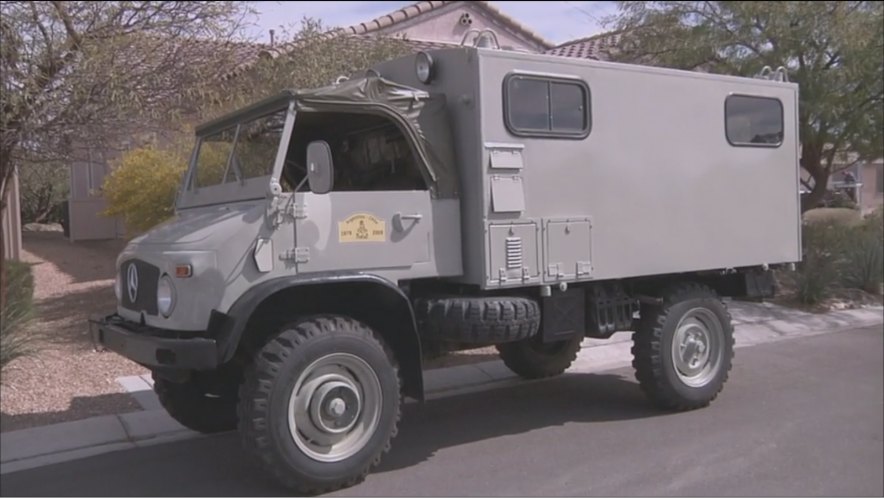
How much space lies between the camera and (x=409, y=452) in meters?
6.23

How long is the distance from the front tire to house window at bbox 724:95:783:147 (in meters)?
3.83

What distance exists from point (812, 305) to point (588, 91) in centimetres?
778

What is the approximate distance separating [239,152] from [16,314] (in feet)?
14.6

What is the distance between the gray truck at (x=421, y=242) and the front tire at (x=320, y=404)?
0.01 m

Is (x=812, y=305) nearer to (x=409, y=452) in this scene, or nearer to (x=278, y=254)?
(x=409, y=452)

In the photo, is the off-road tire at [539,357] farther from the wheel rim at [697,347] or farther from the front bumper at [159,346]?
the front bumper at [159,346]

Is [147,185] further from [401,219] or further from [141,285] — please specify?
[401,219]

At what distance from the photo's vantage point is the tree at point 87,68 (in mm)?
7797

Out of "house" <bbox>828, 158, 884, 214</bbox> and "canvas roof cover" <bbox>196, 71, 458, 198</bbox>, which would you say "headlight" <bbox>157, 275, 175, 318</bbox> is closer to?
"canvas roof cover" <bbox>196, 71, 458, 198</bbox>

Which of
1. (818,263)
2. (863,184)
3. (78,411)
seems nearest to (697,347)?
(78,411)

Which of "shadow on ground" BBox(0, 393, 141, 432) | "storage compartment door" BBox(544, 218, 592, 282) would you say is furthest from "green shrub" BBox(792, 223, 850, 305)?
"shadow on ground" BBox(0, 393, 141, 432)

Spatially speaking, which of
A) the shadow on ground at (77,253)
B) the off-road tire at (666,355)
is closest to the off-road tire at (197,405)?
the off-road tire at (666,355)

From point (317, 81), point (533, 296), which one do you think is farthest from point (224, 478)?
point (317, 81)

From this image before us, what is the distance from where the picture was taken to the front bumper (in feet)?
16.3
